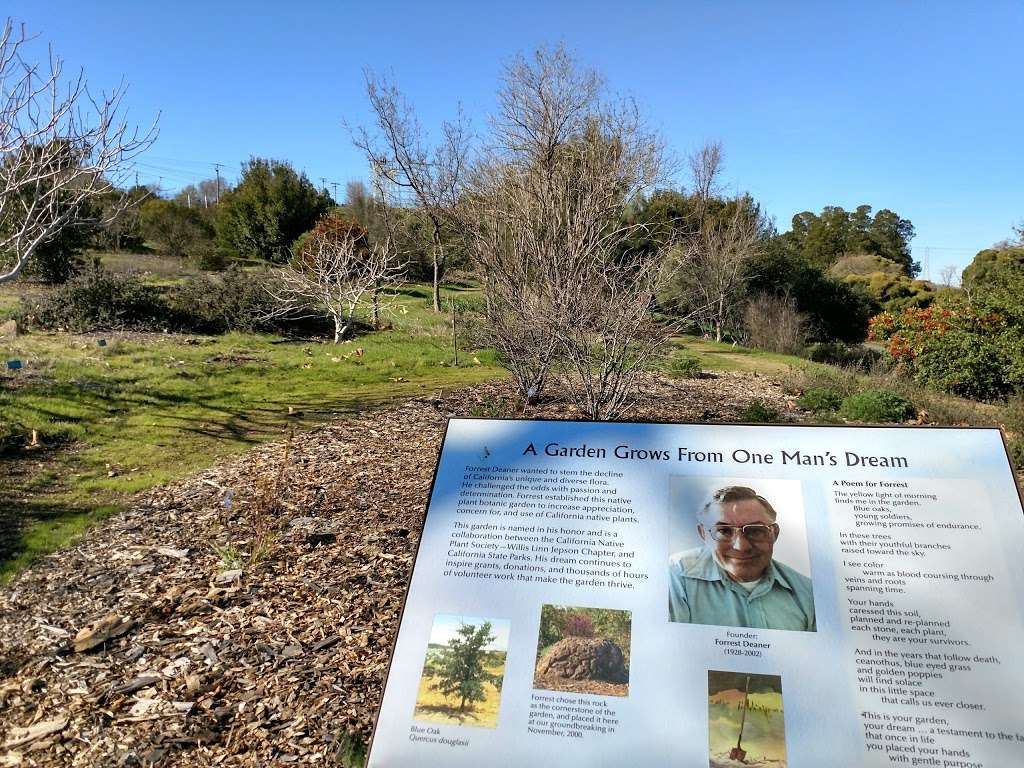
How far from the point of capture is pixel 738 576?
86.0 inches

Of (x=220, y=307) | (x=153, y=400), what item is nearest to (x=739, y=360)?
(x=220, y=307)

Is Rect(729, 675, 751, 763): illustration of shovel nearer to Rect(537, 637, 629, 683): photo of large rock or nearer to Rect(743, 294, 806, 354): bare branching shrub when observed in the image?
Rect(537, 637, 629, 683): photo of large rock

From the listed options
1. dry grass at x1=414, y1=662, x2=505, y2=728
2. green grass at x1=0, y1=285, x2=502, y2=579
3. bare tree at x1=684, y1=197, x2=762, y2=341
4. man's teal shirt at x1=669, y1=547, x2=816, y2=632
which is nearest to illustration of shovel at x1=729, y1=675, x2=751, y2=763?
man's teal shirt at x1=669, y1=547, x2=816, y2=632

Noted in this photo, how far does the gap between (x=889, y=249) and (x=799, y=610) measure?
54235 millimetres

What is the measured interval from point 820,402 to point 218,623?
7.50m

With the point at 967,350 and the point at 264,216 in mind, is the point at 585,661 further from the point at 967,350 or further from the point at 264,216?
the point at 264,216

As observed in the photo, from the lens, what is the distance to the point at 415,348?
14180mm

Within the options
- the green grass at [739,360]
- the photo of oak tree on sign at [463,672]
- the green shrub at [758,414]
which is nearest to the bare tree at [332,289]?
the green grass at [739,360]

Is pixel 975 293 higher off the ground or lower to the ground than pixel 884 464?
higher

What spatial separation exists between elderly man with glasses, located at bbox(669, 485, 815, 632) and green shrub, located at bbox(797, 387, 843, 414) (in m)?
7.27

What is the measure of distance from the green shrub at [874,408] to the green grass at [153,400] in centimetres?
499

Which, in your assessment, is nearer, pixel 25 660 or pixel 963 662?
pixel 963 662

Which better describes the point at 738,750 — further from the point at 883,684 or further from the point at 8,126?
the point at 8,126

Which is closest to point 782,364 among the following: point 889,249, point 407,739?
point 407,739
